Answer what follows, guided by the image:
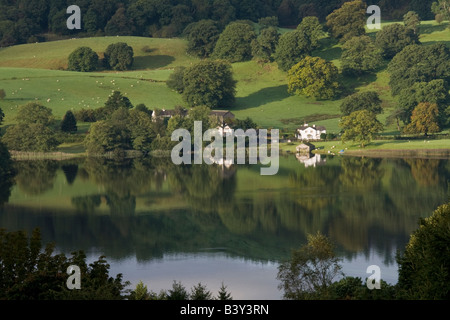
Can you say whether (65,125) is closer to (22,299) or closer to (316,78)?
(316,78)

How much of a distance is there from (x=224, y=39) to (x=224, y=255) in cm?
10240

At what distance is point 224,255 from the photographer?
42.2 meters

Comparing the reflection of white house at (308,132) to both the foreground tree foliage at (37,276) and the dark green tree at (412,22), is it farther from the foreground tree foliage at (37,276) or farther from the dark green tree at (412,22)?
the foreground tree foliage at (37,276)

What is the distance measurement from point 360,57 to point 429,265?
338 ft

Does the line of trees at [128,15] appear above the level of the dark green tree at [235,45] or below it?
above

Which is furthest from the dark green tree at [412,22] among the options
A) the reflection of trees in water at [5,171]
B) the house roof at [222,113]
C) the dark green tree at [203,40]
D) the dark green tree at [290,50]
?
the reflection of trees in water at [5,171]

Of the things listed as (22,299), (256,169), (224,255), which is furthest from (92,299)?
(256,169)

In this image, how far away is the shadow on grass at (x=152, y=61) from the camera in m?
144

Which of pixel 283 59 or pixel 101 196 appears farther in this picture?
pixel 283 59

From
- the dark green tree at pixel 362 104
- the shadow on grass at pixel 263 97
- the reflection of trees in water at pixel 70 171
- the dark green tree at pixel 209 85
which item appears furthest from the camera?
the shadow on grass at pixel 263 97

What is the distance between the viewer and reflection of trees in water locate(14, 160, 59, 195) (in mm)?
67562

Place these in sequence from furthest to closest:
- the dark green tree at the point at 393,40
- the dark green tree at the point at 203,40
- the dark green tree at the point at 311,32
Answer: the dark green tree at the point at 203,40 < the dark green tree at the point at 311,32 < the dark green tree at the point at 393,40

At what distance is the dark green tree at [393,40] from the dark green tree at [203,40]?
31590mm

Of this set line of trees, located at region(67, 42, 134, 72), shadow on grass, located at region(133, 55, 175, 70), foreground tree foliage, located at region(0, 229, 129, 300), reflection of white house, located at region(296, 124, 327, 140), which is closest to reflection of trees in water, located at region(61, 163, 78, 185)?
reflection of white house, located at region(296, 124, 327, 140)
